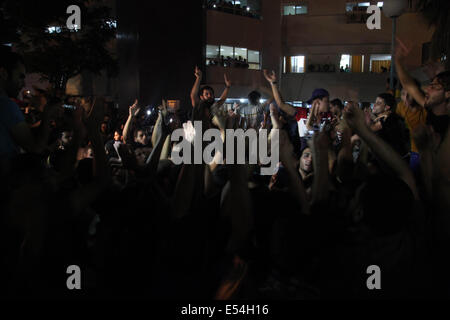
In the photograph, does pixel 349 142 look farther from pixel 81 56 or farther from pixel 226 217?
pixel 81 56

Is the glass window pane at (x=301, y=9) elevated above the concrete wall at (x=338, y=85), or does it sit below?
above

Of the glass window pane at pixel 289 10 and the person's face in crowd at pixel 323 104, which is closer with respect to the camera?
the person's face in crowd at pixel 323 104

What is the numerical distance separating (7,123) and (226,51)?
17.8 metres

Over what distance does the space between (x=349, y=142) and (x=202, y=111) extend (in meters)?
1.12

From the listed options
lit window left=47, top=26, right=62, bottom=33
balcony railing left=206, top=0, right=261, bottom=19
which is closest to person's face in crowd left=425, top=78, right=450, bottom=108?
balcony railing left=206, top=0, right=261, bottom=19

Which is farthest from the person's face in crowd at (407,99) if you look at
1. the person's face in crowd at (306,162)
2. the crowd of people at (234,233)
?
the crowd of people at (234,233)

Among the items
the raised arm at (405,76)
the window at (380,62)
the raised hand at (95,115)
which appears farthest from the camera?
the window at (380,62)

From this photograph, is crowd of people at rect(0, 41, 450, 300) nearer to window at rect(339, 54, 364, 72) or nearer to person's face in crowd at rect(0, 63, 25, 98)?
person's face in crowd at rect(0, 63, 25, 98)

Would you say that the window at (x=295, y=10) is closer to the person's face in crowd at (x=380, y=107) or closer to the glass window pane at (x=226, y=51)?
the glass window pane at (x=226, y=51)

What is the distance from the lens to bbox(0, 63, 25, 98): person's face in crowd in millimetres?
2803

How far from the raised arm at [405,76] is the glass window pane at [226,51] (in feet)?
54.3

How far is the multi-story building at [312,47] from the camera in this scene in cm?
1941

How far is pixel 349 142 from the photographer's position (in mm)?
2582

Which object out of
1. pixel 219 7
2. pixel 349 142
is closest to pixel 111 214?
pixel 349 142
